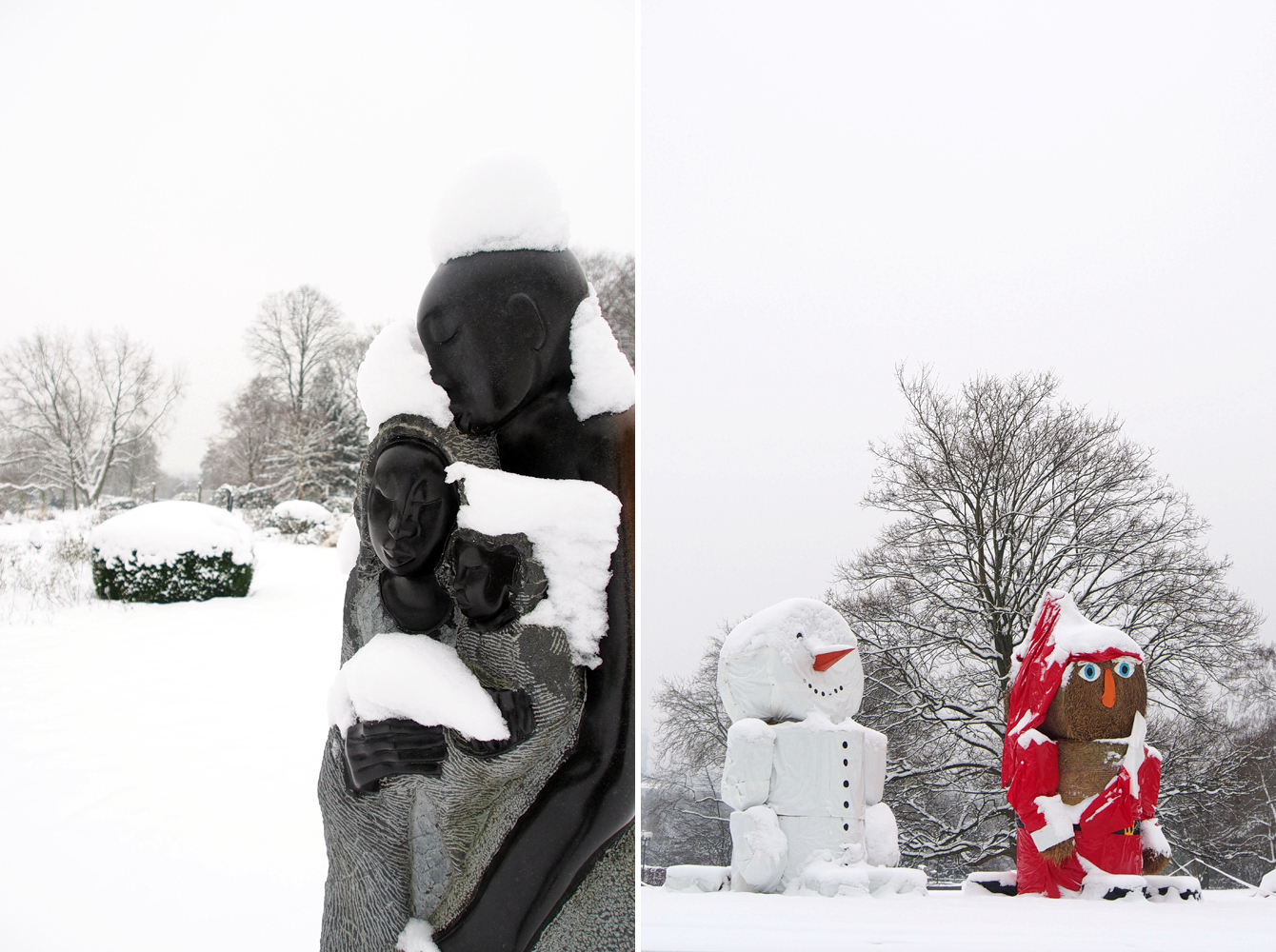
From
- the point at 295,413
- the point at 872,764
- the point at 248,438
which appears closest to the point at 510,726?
the point at 872,764

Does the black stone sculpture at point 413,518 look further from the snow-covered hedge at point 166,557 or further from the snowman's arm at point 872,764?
the snow-covered hedge at point 166,557

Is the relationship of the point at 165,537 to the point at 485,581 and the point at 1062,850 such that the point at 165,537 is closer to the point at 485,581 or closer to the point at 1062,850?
the point at 1062,850

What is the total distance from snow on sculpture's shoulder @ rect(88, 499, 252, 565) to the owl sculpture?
519 cm

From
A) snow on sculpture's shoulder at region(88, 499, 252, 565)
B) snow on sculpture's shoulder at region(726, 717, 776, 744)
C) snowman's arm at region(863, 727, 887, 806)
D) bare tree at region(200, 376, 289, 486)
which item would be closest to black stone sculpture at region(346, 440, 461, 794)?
snow on sculpture's shoulder at region(726, 717, 776, 744)

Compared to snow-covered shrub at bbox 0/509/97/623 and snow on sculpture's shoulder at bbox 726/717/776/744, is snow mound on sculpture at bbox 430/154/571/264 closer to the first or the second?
snow on sculpture's shoulder at bbox 726/717/776/744

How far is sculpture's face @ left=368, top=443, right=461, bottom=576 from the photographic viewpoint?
2.27 feet

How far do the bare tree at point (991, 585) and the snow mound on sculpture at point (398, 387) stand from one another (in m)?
5.15

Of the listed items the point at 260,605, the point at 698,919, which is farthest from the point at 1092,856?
the point at 260,605

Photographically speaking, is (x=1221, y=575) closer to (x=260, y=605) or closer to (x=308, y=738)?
(x=308, y=738)

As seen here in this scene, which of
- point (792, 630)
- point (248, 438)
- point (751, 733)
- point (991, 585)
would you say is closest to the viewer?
point (751, 733)

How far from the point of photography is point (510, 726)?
68 centimetres

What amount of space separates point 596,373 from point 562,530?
15 cm

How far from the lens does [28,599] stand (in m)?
5.58

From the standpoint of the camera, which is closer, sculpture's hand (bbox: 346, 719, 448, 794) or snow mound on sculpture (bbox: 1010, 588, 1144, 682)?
sculpture's hand (bbox: 346, 719, 448, 794)
